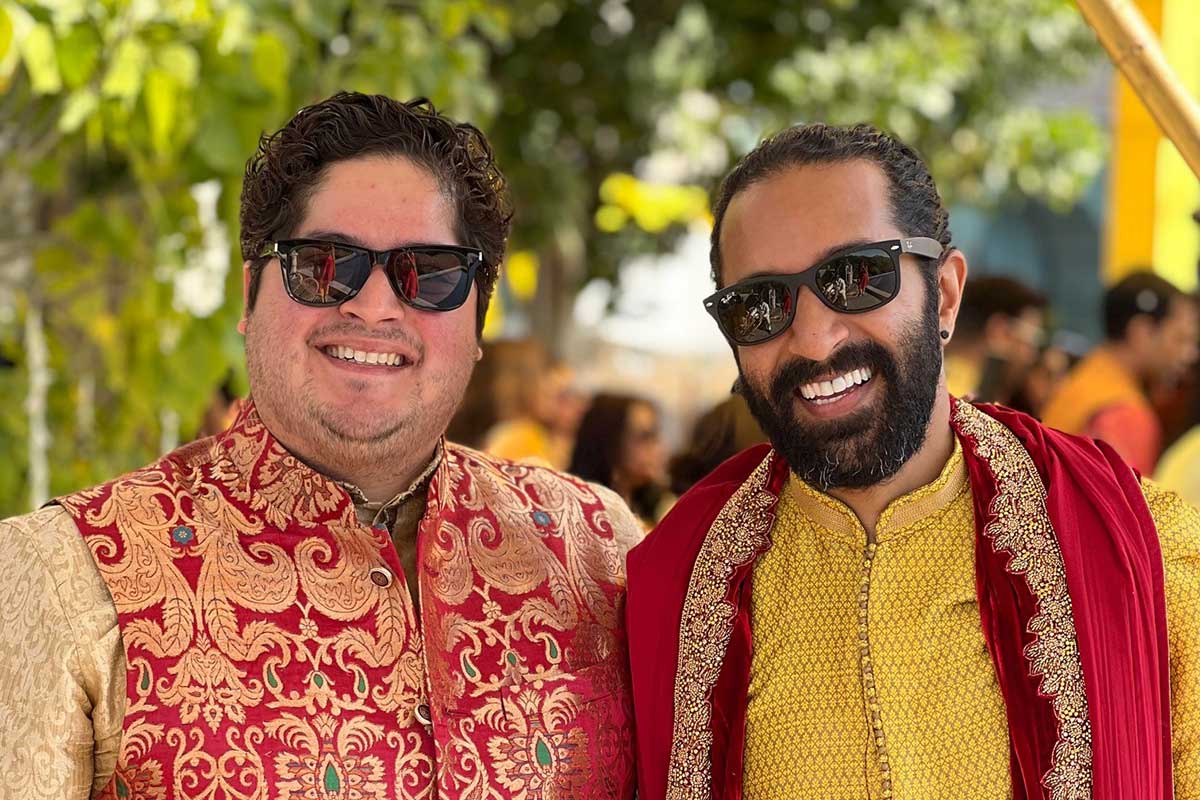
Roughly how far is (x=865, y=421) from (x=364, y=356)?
0.76 metres

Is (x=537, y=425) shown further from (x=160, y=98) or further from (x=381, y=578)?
(x=381, y=578)

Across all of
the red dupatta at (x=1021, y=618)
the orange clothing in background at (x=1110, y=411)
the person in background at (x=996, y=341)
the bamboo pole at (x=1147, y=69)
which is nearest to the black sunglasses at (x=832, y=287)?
the red dupatta at (x=1021, y=618)

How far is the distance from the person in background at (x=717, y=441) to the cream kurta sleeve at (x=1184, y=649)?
5.30ft

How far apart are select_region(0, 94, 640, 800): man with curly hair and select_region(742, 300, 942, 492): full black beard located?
45 cm

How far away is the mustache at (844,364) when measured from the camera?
242 centimetres

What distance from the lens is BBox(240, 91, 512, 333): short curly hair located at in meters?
2.42

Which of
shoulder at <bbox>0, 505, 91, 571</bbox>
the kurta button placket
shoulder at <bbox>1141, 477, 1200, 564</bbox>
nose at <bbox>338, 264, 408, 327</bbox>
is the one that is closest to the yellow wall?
shoulder at <bbox>1141, 477, 1200, 564</bbox>

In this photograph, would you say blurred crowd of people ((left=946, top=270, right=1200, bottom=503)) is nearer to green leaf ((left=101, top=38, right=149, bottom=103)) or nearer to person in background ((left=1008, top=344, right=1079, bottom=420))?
person in background ((left=1008, top=344, right=1079, bottom=420))

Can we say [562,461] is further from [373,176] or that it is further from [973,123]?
[373,176]

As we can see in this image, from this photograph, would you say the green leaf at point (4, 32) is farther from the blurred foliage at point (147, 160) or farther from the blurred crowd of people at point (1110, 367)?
the blurred crowd of people at point (1110, 367)

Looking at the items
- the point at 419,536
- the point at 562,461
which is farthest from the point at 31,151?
the point at 562,461

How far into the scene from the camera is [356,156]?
2418mm

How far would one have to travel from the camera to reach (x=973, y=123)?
10.1m

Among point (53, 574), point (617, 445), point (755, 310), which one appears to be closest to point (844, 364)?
point (755, 310)
